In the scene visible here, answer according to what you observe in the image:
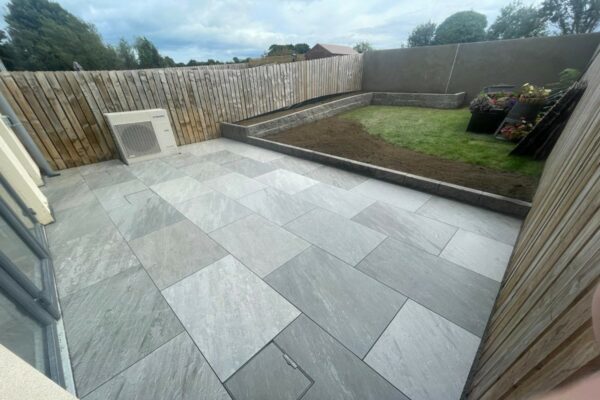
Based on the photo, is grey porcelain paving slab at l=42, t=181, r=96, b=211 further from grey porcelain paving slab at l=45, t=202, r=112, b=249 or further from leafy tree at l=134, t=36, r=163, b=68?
leafy tree at l=134, t=36, r=163, b=68

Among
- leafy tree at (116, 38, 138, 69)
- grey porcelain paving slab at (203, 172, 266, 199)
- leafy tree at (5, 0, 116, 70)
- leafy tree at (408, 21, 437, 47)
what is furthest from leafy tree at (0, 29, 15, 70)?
leafy tree at (408, 21, 437, 47)

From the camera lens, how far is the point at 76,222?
2848 mm

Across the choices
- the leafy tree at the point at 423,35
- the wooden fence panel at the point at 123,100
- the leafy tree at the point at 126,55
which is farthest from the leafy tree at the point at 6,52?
the leafy tree at the point at 423,35

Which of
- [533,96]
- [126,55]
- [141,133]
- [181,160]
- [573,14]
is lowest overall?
[181,160]

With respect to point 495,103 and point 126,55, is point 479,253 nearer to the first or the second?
point 495,103

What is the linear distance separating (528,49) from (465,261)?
8171 mm

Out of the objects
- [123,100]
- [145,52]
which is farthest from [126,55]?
[123,100]

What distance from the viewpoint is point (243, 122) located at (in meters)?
6.54

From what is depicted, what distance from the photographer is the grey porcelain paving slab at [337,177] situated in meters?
3.59

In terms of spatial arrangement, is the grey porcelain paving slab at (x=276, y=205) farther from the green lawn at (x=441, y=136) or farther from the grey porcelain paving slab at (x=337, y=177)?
the green lawn at (x=441, y=136)

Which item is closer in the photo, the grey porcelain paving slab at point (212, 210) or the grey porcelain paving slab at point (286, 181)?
the grey porcelain paving slab at point (212, 210)

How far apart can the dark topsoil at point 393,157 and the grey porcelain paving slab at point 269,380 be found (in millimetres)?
3085

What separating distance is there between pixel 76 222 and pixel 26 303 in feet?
5.62

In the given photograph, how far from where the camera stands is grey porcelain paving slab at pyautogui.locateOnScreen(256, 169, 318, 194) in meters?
3.52
